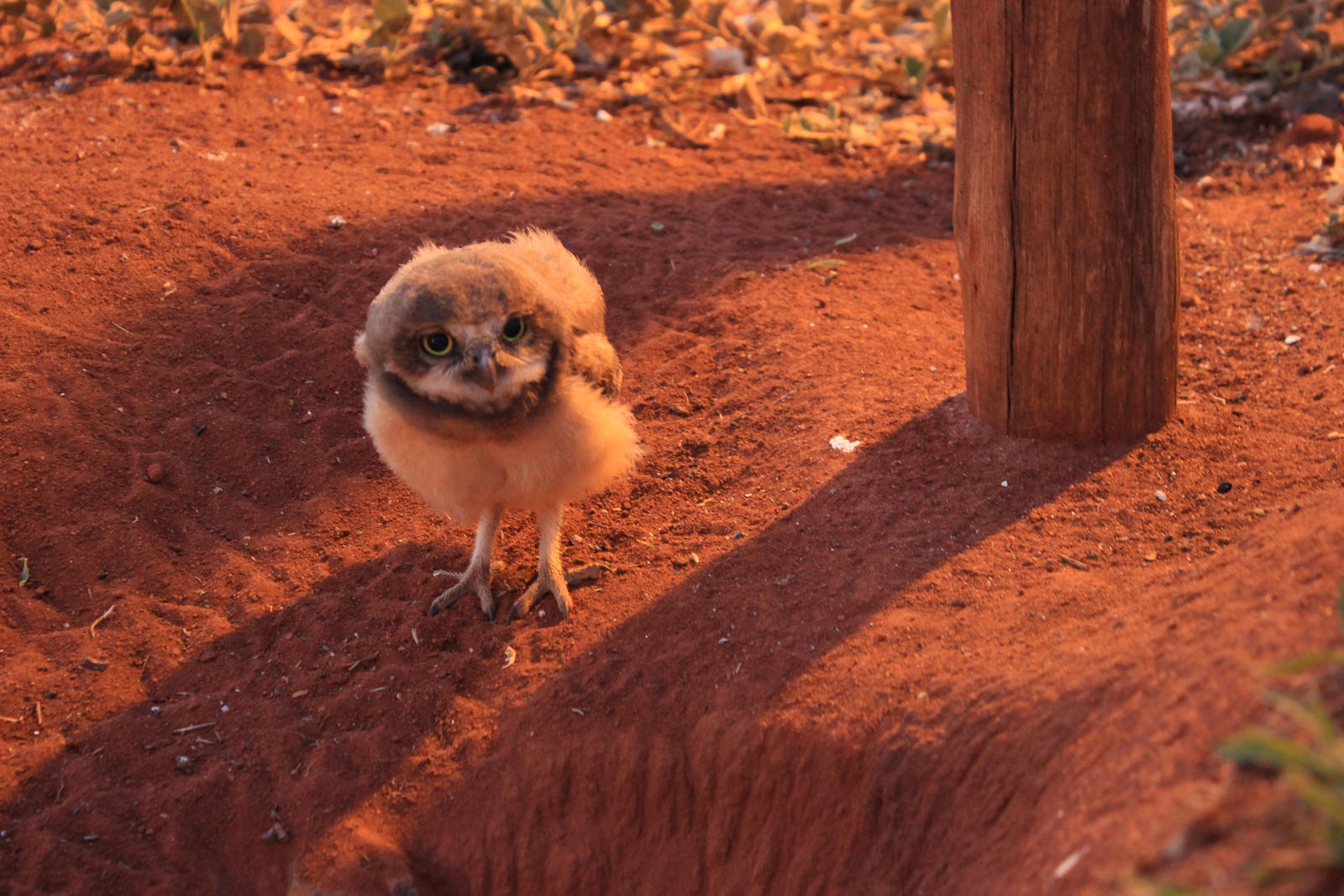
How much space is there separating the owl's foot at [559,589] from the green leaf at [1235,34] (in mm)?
6607

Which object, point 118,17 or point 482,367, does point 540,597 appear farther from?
point 118,17

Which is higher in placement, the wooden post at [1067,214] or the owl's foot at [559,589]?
the wooden post at [1067,214]

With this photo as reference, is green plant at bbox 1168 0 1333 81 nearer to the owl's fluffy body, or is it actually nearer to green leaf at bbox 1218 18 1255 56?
green leaf at bbox 1218 18 1255 56

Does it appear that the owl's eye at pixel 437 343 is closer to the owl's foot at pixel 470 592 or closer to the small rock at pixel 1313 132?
the owl's foot at pixel 470 592

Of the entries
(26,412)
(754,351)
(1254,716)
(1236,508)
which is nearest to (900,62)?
(754,351)

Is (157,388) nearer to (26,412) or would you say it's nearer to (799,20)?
(26,412)

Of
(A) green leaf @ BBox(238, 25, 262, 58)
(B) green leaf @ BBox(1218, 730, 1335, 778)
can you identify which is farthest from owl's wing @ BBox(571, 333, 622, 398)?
(A) green leaf @ BBox(238, 25, 262, 58)

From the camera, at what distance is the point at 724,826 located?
4.04 metres

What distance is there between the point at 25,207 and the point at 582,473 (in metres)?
4.26

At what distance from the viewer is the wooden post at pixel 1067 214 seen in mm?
4227

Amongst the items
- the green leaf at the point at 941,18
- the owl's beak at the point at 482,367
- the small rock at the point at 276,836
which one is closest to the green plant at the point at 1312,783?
the owl's beak at the point at 482,367

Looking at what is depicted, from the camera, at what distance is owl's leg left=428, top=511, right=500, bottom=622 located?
4.93 meters

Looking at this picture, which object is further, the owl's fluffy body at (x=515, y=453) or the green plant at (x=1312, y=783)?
the owl's fluffy body at (x=515, y=453)

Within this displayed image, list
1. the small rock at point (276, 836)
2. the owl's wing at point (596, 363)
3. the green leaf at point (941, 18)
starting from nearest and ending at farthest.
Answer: the small rock at point (276, 836) → the owl's wing at point (596, 363) → the green leaf at point (941, 18)
